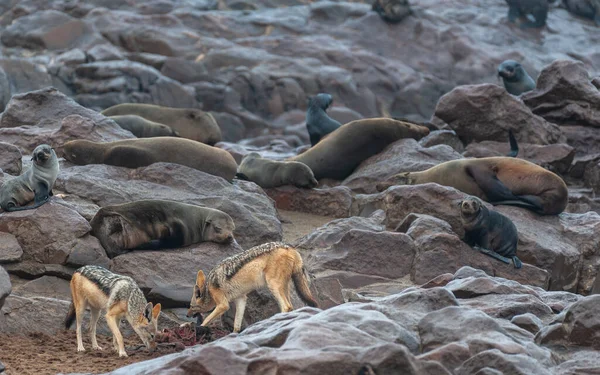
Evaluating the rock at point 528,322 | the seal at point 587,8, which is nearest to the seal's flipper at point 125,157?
the rock at point 528,322

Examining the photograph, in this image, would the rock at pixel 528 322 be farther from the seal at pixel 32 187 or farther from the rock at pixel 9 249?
the seal at pixel 32 187

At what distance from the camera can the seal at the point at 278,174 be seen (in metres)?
14.0

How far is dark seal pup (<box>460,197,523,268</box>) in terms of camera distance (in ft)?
35.0

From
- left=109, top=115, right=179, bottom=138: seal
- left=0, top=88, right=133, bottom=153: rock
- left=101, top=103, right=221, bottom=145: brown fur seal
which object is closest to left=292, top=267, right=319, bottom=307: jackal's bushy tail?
left=0, top=88, right=133, bottom=153: rock

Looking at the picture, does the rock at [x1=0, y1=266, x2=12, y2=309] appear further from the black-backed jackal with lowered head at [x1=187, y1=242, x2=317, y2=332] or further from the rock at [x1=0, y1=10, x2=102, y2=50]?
the rock at [x1=0, y1=10, x2=102, y2=50]

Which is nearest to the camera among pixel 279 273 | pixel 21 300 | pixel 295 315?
pixel 295 315

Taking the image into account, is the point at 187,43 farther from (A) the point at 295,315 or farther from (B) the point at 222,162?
(A) the point at 295,315

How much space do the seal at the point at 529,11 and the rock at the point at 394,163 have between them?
1986 cm

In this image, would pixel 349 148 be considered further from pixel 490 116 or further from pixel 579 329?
pixel 579 329

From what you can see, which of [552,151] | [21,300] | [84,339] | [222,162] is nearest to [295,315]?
[84,339]

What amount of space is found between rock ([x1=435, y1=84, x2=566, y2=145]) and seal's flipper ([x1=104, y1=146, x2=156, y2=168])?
19.5 feet

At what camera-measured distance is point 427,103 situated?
30656 millimetres

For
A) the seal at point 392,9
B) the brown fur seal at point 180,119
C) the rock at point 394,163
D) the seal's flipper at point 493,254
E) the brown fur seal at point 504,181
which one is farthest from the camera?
the seal at point 392,9

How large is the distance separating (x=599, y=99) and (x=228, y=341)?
42.6 feet
